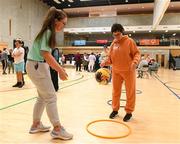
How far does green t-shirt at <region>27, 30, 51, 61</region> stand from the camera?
8.39 feet

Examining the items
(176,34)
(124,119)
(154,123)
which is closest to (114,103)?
(124,119)

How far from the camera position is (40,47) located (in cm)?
263

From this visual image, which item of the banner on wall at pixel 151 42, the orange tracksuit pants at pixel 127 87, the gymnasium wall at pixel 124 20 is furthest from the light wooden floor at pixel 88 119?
the gymnasium wall at pixel 124 20

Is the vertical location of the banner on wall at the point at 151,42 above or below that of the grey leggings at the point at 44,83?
above

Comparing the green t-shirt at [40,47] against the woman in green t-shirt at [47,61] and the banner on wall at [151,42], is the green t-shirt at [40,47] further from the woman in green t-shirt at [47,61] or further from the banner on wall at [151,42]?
the banner on wall at [151,42]

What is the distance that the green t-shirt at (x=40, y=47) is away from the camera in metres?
2.56

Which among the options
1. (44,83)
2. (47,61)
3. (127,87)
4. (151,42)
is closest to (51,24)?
(47,61)

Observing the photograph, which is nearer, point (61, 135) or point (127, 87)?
point (61, 135)

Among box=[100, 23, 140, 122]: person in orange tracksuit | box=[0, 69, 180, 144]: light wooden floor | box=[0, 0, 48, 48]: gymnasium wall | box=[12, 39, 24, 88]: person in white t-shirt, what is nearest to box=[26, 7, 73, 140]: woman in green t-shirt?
box=[0, 69, 180, 144]: light wooden floor

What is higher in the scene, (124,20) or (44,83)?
(124,20)

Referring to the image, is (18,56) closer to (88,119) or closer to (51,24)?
(88,119)

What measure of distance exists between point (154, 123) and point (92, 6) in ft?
77.8

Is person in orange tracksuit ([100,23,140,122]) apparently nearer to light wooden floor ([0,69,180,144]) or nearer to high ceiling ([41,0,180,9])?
light wooden floor ([0,69,180,144])

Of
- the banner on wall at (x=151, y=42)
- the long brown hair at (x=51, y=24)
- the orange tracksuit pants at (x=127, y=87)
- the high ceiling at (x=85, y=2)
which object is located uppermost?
the high ceiling at (x=85, y=2)
